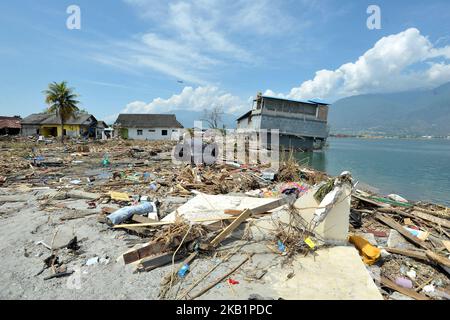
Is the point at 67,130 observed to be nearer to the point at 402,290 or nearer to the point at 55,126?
the point at 55,126

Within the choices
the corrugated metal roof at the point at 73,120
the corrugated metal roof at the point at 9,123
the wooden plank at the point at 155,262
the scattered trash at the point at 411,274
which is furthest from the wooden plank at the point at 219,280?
the corrugated metal roof at the point at 9,123

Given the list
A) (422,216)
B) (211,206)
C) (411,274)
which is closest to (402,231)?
(422,216)

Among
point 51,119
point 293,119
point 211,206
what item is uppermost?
point 51,119

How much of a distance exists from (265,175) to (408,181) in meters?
13.8

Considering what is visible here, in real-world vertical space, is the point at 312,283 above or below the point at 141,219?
below

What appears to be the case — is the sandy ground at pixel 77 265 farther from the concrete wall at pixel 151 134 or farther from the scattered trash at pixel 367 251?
the concrete wall at pixel 151 134

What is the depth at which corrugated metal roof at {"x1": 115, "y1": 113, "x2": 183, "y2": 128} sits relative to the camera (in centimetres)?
4669

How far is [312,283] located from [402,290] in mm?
1273

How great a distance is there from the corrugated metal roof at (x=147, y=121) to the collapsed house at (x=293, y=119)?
67.3 ft

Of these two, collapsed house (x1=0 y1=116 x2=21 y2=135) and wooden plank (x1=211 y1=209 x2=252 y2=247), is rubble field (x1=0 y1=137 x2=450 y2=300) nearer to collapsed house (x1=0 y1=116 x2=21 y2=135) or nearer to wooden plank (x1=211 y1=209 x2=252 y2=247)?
wooden plank (x1=211 y1=209 x2=252 y2=247)

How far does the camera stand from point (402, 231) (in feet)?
18.3

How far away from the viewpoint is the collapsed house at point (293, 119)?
28859 millimetres

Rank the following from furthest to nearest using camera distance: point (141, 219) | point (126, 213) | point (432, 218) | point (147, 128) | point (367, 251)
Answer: point (147, 128) < point (432, 218) < point (126, 213) < point (141, 219) < point (367, 251)

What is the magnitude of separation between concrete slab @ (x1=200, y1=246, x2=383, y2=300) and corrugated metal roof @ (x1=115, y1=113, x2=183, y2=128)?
147 feet
